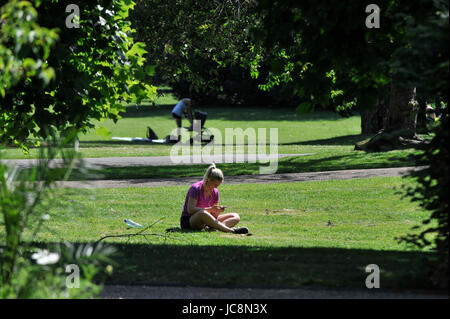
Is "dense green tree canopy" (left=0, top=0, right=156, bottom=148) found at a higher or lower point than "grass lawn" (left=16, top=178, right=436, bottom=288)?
higher

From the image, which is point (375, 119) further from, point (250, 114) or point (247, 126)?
point (250, 114)

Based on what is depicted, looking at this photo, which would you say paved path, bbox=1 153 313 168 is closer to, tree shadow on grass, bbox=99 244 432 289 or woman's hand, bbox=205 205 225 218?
woman's hand, bbox=205 205 225 218

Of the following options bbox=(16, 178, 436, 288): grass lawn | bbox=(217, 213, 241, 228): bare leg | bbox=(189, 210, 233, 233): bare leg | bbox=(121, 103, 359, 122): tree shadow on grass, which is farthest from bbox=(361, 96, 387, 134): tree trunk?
bbox=(121, 103, 359, 122): tree shadow on grass

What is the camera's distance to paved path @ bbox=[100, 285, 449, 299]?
5.53 metres

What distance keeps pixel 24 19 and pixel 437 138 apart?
3.46 m

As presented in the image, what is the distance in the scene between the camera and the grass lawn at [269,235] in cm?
628

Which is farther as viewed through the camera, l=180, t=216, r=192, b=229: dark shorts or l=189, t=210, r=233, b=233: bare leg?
l=180, t=216, r=192, b=229: dark shorts

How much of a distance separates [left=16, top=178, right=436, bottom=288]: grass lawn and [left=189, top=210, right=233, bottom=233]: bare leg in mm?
139

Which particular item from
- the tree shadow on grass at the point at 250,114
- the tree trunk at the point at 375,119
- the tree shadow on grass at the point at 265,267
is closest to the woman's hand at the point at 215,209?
the tree shadow on grass at the point at 265,267

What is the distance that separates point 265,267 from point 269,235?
3.37 meters

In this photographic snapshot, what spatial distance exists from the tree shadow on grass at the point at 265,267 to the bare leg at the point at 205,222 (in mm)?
1714

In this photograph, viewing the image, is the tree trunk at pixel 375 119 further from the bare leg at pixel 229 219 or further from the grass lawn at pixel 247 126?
the bare leg at pixel 229 219

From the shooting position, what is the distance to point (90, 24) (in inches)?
337

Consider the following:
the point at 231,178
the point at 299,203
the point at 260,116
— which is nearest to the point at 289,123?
the point at 260,116
